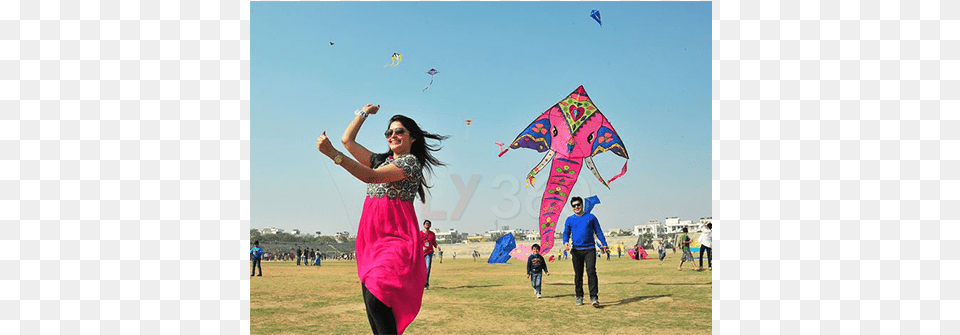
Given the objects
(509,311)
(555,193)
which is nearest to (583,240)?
(509,311)

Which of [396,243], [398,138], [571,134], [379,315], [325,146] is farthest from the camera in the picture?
[571,134]

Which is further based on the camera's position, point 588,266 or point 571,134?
point 571,134

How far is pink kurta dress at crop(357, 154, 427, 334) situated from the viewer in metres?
3.76

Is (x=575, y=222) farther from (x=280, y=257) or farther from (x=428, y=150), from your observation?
(x=280, y=257)

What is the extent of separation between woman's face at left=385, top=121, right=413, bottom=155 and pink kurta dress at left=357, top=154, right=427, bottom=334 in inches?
6.6

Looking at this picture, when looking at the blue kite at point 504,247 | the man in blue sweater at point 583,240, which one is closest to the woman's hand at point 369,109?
the man in blue sweater at point 583,240

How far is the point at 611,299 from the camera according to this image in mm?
9430

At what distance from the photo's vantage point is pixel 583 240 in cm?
861

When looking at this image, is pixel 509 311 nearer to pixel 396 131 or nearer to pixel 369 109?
pixel 396 131

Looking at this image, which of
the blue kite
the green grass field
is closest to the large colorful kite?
the green grass field

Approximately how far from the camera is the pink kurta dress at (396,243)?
12.3 feet

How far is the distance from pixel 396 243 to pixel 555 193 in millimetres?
12534

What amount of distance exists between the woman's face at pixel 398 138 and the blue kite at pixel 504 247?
1633 cm

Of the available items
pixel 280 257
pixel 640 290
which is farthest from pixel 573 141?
pixel 280 257
